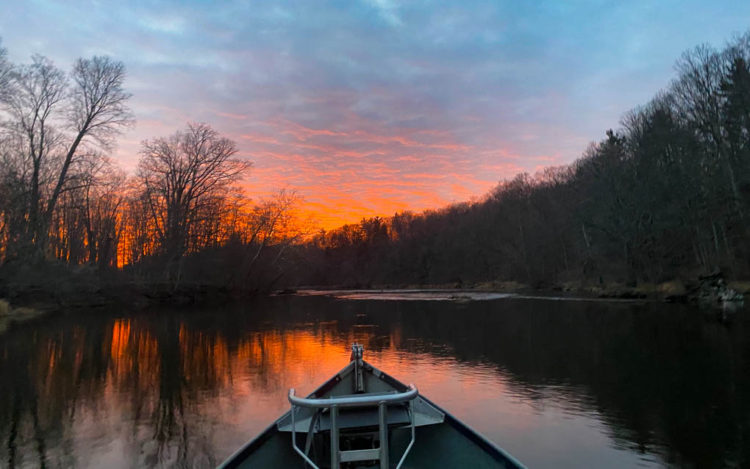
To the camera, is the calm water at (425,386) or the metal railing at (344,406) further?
the calm water at (425,386)

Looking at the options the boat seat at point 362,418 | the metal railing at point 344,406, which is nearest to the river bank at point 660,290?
the boat seat at point 362,418

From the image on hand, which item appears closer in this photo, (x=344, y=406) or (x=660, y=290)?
(x=344, y=406)

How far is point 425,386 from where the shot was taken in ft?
35.0

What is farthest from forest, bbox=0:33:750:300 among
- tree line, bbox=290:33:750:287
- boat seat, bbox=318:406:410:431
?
boat seat, bbox=318:406:410:431

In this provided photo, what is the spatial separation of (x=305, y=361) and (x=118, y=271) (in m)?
36.1

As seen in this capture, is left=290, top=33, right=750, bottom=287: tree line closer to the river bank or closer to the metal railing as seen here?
the river bank

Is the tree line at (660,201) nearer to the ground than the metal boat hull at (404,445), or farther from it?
farther from it

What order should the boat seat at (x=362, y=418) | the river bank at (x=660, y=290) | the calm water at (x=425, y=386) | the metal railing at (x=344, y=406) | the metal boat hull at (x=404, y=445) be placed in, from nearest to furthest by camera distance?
the metal railing at (x=344, y=406) < the metal boat hull at (x=404, y=445) < the boat seat at (x=362, y=418) < the calm water at (x=425, y=386) < the river bank at (x=660, y=290)

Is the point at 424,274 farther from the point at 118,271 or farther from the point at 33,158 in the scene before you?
the point at 33,158

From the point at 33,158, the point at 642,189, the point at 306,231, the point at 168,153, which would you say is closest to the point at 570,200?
the point at 642,189

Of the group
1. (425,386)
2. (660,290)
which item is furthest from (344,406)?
(660,290)

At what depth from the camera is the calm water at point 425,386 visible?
6.77m

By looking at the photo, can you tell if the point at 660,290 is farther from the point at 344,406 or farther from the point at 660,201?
the point at 344,406

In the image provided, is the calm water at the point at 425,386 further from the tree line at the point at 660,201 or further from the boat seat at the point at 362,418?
the tree line at the point at 660,201
